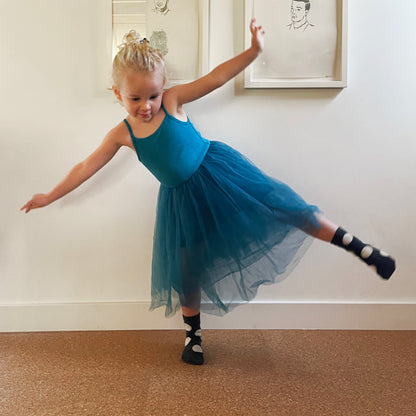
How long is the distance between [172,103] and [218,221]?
0.39 metres

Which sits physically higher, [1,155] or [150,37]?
[150,37]

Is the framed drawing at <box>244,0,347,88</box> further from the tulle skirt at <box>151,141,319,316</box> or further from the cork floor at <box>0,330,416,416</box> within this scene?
the cork floor at <box>0,330,416,416</box>

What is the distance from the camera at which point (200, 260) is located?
120 centimetres

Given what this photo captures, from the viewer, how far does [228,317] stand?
147 cm

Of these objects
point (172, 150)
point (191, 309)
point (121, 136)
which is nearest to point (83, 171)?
point (121, 136)

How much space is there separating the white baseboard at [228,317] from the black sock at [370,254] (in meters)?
0.40

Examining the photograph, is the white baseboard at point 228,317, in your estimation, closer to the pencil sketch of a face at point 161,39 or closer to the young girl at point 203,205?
the young girl at point 203,205

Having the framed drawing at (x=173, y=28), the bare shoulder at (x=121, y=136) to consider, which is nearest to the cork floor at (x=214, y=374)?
the bare shoulder at (x=121, y=136)

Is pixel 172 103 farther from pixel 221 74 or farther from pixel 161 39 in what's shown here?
pixel 161 39

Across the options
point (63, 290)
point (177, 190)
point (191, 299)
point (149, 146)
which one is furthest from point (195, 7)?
point (63, 290)

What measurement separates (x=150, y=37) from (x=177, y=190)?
1.82 ft

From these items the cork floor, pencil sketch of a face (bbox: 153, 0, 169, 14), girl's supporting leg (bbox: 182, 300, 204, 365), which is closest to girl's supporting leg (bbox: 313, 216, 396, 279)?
the cork floor

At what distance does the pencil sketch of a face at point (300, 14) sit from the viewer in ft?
4.45

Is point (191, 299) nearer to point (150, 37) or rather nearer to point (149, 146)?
point (149, 146)
